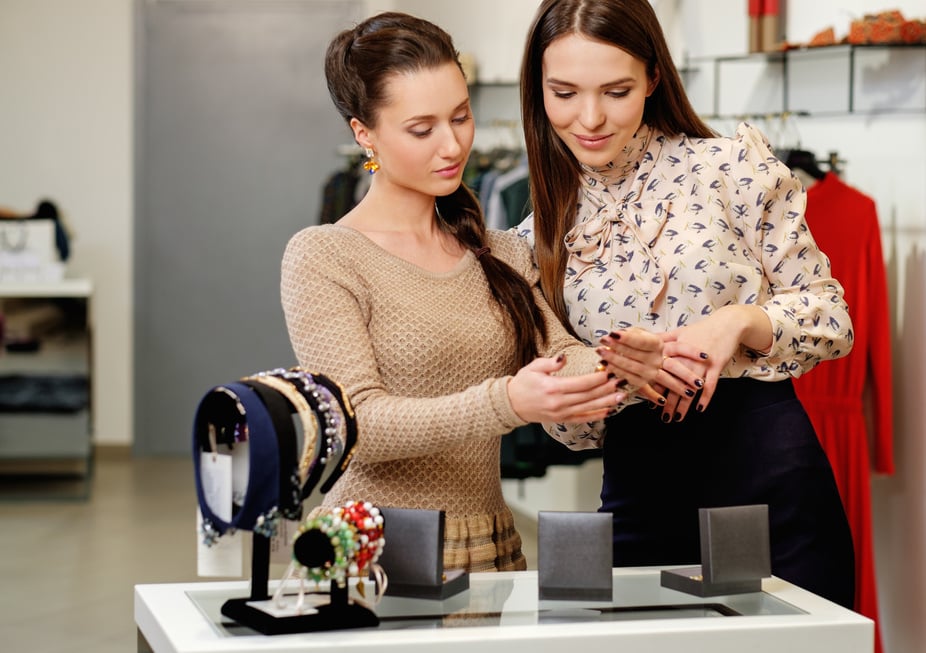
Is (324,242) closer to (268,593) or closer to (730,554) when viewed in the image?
(268,593)

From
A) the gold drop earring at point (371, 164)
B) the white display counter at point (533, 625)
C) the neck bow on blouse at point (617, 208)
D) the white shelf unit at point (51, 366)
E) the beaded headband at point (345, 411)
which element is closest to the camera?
the white display counter at point (533, 625)

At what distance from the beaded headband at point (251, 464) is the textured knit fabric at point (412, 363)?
27cm

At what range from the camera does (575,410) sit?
5.46 ft

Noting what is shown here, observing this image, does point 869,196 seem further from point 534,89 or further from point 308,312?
point 308,312

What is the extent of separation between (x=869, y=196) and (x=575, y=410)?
6.70ft

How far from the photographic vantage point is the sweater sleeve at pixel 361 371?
5.65 feet

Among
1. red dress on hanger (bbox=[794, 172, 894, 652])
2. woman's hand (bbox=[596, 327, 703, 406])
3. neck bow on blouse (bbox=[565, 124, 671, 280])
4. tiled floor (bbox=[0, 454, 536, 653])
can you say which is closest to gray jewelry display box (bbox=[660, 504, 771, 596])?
woman's hand (bbox=[596, 327, 703, 406])

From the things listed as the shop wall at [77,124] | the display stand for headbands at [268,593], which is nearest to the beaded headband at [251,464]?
the display stand for headbands at [268,593]

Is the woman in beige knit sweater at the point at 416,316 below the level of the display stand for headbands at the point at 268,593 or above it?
above

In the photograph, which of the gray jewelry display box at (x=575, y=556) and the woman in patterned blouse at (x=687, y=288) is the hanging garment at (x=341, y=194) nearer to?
the woman in patterned blouse at (x=687, y=288)

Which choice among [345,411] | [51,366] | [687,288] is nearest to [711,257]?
[687,288]

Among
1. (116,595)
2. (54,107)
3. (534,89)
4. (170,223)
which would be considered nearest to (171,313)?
(170,223)

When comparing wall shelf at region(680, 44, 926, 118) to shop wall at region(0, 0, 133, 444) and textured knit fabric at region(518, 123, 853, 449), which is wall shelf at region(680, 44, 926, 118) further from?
shop wall at region(0, 0, 133, 444)

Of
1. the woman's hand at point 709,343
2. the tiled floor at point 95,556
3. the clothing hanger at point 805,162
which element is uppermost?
the clothing hanger at point 805,162
